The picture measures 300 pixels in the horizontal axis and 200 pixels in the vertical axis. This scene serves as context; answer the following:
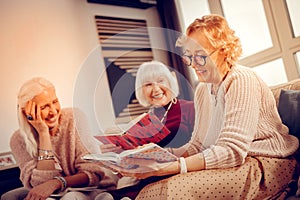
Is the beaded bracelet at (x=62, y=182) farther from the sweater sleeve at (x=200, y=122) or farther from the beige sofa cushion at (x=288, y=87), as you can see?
the beige sofa cushion at (x=288, y=87)

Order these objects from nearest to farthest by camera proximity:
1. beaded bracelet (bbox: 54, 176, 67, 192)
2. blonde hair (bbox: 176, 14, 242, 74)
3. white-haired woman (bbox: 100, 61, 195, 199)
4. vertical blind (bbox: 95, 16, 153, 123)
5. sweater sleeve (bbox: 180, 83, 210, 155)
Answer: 1. blonde hair (bbox: 176, 14, 242, 74)
2. sweater sleeve (bbox: 180, 83, 210, 155)
3. beaded bracelet (bbox: 54, 176, 67, 192)
4. white-haired woman (bbox: 100, 61, 195, 199)
5. vertical blind (bbox: 95, 16, 153, 123)

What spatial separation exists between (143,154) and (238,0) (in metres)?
1.44

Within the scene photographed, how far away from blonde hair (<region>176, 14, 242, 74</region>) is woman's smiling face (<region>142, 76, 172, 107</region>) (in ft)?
1.73

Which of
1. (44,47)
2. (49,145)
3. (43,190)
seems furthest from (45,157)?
(44,47)

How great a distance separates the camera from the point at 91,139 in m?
1.73

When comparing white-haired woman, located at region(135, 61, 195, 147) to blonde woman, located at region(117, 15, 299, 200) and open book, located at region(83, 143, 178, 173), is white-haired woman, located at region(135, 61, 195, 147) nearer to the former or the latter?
blonde woman, located at region(117, 15, 299, 200)

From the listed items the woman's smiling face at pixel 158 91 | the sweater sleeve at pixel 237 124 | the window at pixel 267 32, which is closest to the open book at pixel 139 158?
the sweater sleeve at pixel 237 124

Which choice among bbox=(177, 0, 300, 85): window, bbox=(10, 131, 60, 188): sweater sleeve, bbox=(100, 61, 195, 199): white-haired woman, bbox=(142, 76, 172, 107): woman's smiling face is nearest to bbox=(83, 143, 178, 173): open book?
bbox=(100, 61, 195, 199): white-haired woman

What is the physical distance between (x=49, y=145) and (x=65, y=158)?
4.0 inches

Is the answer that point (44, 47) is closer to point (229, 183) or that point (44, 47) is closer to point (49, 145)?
point (49, 145)

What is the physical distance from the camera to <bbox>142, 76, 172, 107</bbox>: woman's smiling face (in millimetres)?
1816

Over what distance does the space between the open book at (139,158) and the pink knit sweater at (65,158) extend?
1.79ft

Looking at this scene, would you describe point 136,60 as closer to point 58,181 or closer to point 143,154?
point 58,181

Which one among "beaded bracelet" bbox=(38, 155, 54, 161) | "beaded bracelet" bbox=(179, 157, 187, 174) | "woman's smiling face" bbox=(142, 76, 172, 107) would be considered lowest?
"beaded bracelet" bbox=(179, 157, 187, 174)
